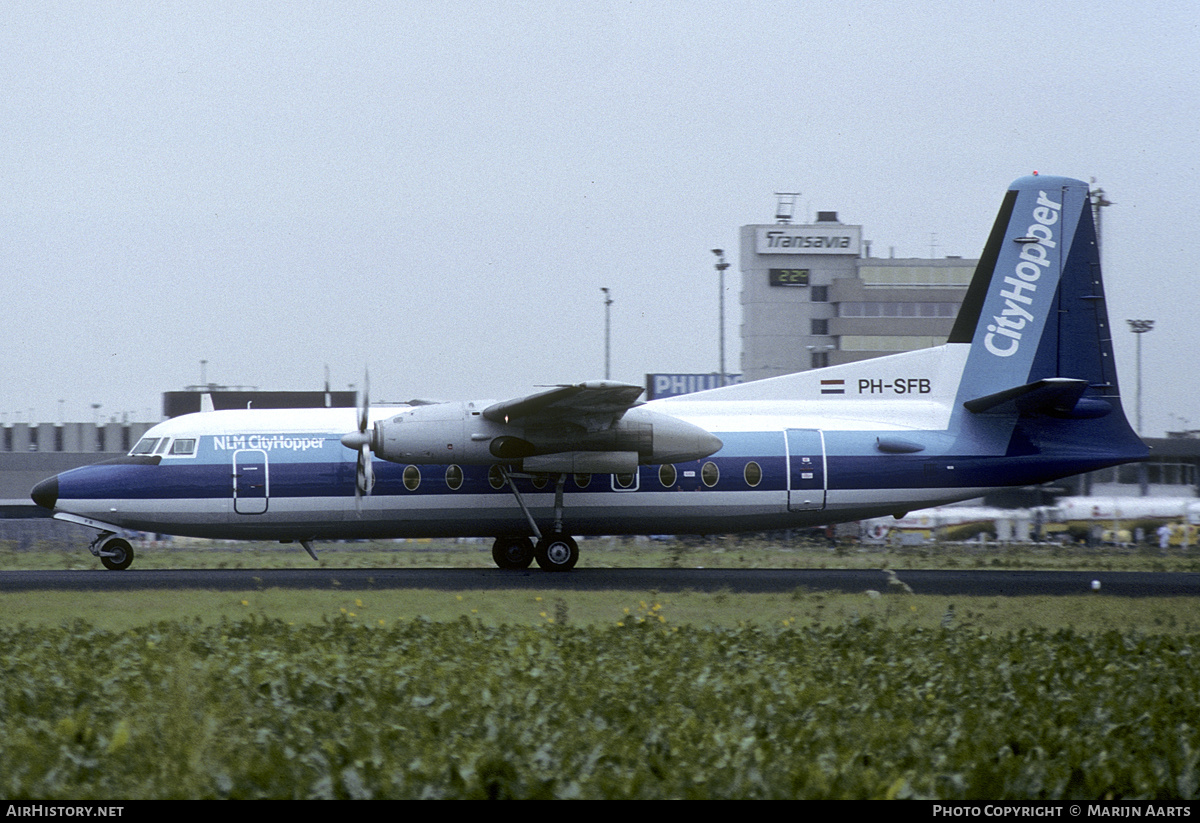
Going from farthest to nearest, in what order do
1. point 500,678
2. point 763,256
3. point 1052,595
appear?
1. point 763,256
2. point 1052,595
3. point 500,678

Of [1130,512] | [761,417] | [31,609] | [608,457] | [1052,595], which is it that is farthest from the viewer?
[1130,512]

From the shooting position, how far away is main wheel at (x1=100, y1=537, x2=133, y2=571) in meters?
21.8

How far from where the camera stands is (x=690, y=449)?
21.0 meters

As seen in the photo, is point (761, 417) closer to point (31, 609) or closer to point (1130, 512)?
point (31, 609)

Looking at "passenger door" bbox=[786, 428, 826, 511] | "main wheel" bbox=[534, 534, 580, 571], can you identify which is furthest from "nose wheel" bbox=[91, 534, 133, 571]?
"passenger door" bbox=[786, 428, 826, 511]

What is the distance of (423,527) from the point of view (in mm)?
21688

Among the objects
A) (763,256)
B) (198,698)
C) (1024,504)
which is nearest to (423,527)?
(198,698)

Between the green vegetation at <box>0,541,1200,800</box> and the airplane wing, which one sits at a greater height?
the airplane wing

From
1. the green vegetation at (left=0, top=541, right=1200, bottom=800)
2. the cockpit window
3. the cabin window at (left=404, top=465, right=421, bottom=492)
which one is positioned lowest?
the green vegetation at (left=0, top=541, right=1200, bottom=800)

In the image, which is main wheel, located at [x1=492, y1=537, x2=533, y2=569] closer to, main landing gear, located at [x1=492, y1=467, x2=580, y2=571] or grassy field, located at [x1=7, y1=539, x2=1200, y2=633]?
main landing gear, located at [x1=492, y1=467, x2=580, y2=571]

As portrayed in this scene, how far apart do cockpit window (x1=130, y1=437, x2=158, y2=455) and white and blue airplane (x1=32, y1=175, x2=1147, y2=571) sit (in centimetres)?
3

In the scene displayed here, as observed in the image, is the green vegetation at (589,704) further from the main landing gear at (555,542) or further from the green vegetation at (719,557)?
the green vegetation at (719,557)

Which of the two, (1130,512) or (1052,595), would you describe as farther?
(1130,512)
